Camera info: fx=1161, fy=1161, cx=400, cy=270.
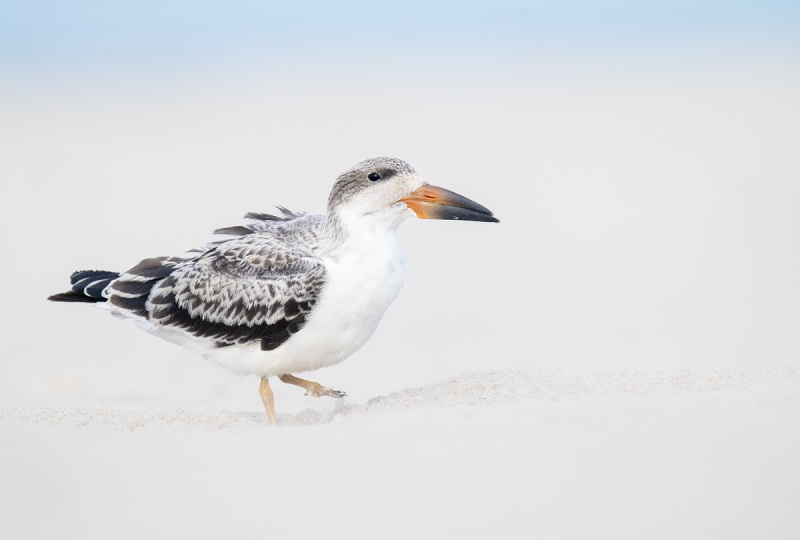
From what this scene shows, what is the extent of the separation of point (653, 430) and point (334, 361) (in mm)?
2477

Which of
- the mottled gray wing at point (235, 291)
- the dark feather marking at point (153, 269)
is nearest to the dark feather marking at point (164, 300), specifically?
the mottled gray wing at point (235, 291)

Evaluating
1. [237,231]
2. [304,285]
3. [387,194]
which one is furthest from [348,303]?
[237,231]

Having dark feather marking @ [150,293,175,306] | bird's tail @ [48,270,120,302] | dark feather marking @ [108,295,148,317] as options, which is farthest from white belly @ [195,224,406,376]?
bird's tail @ [48,270,120,302]

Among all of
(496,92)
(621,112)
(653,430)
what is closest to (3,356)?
(653,430)

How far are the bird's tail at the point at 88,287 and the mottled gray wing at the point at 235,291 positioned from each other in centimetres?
15

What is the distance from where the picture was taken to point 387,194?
7754 mm

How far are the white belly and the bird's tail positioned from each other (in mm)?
1570

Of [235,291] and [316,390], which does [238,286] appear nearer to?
[235,291]

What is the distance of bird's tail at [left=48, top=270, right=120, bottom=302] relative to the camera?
8.65m

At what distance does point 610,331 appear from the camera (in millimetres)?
11766

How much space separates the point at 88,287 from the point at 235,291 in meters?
1.38

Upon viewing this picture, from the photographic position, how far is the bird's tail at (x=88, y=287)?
8.65m

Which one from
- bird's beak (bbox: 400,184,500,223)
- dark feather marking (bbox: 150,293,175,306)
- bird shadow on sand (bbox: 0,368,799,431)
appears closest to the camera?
bird shadow on sand (bbox: 0,368,799,431)

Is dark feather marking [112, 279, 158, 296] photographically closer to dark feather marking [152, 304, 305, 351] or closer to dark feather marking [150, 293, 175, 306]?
dark feather marking [150, 293, 175, 306]
